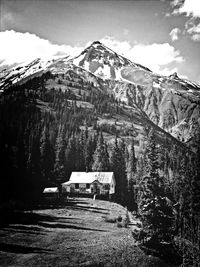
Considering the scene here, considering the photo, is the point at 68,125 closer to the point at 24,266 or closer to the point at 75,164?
the point at 75,164

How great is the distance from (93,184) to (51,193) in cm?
1454

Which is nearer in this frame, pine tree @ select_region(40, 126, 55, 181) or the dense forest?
the dense forest

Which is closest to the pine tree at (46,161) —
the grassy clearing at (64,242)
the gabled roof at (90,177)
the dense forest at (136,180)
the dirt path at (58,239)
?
the dense forest at (136,180)

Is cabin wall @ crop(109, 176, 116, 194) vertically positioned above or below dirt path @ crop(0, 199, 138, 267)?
above

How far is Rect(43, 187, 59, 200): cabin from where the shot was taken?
67.4 m

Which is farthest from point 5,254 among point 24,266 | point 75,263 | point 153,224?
point 153,224

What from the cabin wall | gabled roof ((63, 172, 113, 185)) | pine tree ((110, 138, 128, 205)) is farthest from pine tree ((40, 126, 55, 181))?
pine tree ((110, 138, 128, 205))

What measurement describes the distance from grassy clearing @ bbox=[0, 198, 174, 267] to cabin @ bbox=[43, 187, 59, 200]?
1940cm

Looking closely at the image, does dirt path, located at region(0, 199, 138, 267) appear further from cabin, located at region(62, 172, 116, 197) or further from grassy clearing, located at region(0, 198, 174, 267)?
cabin, located at region(62, 172, 116, 197)

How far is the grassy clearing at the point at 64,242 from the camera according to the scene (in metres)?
27.7

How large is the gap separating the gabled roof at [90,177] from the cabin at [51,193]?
40.9ft

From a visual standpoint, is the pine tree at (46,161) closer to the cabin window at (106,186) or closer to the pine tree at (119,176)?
the cabin window at (106,186)

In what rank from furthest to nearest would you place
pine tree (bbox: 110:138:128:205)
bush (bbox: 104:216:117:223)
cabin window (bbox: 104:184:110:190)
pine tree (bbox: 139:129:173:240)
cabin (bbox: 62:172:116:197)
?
cabin (bbox: 62:172:116:197) < cabin window (bbox: 104:184:110:190) < pine tree (bbox: 110:138:128:205) < bush (bbox: 104:216:117:223) < pine tree (bbox: 139:129:173:240)

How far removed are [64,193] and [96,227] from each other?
128 feet
